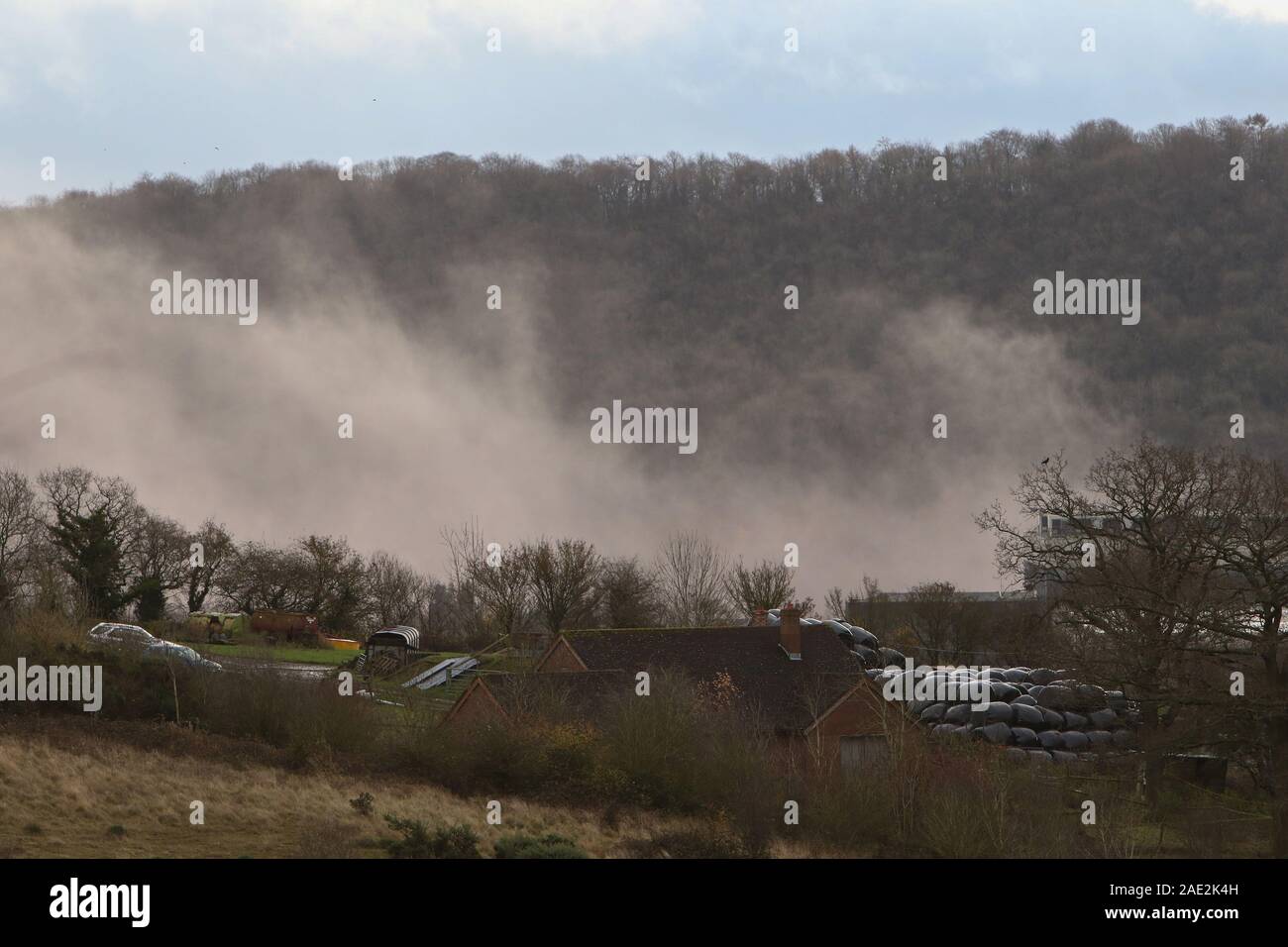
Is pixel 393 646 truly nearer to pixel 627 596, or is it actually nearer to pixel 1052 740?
pixel 627 596

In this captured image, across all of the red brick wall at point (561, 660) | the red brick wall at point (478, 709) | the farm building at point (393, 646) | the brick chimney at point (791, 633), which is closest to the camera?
the red brick wall at point (478, 709)

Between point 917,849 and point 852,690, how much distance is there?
18.9 metres

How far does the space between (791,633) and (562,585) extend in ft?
116

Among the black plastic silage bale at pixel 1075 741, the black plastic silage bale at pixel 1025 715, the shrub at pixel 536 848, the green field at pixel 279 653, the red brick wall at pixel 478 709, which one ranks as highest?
the green field at pixel 279 653

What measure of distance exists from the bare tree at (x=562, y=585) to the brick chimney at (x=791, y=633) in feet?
108

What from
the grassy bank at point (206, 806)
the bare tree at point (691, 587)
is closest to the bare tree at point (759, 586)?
the bare tree at point (691, 587)

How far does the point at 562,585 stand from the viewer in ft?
305

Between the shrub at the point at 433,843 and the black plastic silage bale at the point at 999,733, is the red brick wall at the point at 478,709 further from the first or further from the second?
the black plastic silage bale at the point at 999,733

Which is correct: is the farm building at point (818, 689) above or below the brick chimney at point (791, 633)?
below

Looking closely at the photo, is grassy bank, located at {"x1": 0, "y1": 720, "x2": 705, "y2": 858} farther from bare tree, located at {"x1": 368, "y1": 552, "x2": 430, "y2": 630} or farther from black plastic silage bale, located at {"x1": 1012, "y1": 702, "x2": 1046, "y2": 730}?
bare tree, located at {"x1": 368, "y1": 552, "x2": 430, "y2": 630}

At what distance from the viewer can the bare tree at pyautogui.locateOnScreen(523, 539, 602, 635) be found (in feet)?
302

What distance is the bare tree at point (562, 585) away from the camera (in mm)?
92062

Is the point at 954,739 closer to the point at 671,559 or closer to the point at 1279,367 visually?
the point at 671,559

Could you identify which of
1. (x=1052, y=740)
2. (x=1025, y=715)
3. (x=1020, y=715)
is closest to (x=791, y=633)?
(x=1020, y=715)
